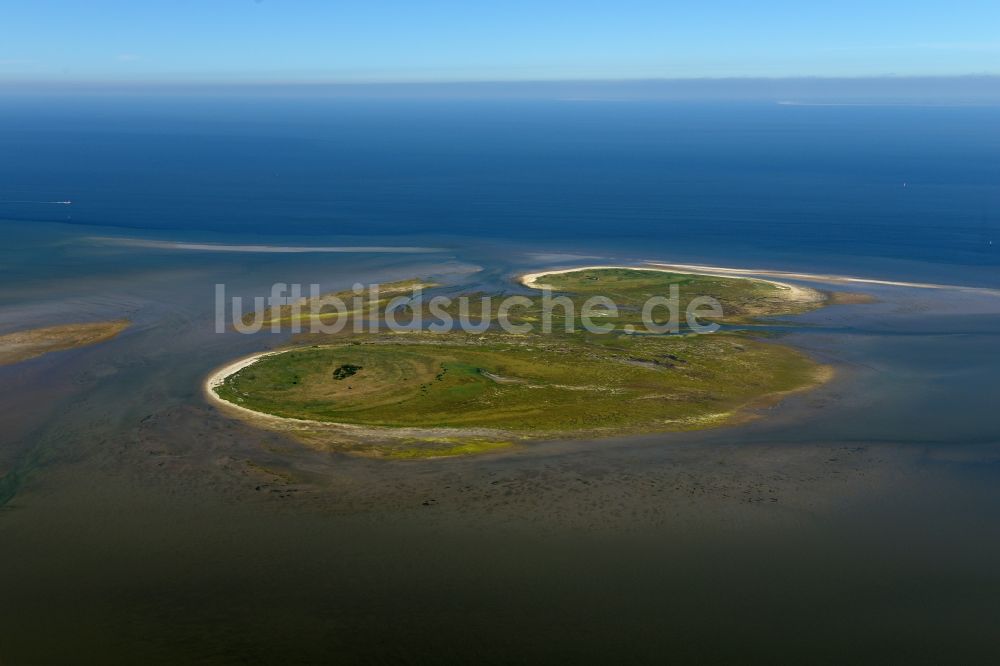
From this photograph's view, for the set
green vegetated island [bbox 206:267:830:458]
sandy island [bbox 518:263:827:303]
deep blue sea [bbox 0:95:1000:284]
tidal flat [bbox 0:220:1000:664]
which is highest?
deep blue sea [bbox 0:95:1000:284]

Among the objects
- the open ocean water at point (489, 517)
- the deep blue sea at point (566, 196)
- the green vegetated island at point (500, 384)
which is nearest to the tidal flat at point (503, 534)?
the open ocean water at point (489, 517)

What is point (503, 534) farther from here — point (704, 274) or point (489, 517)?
point (704, 274)

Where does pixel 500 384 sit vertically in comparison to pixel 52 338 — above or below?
below

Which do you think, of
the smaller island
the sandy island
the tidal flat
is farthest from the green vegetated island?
the smaller island

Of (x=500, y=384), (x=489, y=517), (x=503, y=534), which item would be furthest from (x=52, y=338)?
(x=503, y=534)

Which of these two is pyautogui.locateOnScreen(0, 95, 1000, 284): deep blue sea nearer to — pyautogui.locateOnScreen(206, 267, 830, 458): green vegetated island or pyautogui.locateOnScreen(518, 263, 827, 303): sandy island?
pyautogui.locateOnScreen(518, 263, 827, 303): sandy island

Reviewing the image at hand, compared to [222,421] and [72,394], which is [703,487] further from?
[72,394]
